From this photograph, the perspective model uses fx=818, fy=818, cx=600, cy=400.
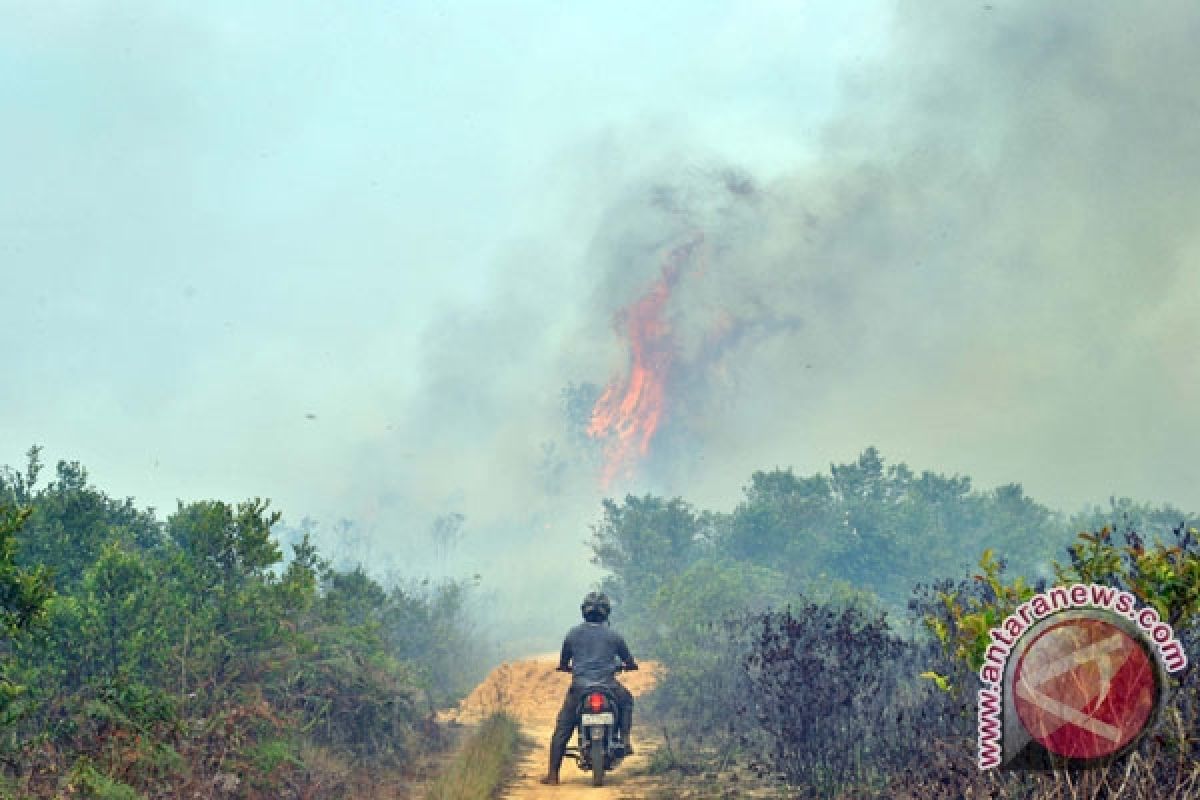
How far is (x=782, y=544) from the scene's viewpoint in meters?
37.1

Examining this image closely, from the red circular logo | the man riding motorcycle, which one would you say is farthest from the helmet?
the red circular logo

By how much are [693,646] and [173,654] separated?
1214 centimetres

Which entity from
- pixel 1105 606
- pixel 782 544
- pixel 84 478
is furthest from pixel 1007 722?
pixel 782 544

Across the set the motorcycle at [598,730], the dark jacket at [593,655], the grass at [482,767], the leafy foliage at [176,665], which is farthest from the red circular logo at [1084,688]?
the leafy foliage at [176,665]

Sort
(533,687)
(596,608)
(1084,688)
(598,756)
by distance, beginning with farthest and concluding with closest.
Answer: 1. (533,687)
2. (596,608)
3. (598,756)
4. (1084,688)

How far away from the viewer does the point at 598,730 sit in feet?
31.3

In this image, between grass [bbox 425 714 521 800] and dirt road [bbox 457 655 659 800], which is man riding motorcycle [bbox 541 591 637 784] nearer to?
dirt road [bbox 457 655 659 800]

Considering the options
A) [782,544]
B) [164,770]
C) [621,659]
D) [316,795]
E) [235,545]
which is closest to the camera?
[164,770]

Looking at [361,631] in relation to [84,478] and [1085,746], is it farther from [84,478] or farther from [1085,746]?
[1085,746]

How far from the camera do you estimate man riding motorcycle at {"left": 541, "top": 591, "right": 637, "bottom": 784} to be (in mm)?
9648

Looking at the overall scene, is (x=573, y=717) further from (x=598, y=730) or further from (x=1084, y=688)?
(x=1084, y=688)

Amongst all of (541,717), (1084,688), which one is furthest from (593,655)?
Answer: (541,717)

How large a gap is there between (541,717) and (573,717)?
1082cm

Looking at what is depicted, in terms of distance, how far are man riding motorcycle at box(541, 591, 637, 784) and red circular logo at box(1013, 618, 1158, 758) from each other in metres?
5.55
